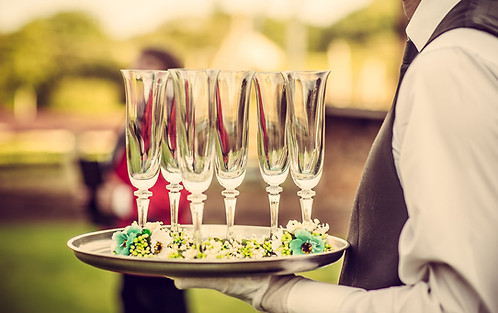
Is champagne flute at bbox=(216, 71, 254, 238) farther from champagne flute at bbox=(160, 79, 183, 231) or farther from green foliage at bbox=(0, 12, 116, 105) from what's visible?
green foliage at bbox=(0, 12, 116, 105)

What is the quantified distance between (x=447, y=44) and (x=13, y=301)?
6.13 metres

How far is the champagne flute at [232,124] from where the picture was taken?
5.14 feet

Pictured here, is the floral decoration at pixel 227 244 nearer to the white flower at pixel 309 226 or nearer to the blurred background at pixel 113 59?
the white flower at pixel 309 226

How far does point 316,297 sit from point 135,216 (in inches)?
91.6

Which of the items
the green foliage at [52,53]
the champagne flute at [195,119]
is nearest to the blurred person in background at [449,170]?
the champagne flute at [195,119]

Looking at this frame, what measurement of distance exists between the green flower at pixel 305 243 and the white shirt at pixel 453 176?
0.32 meters

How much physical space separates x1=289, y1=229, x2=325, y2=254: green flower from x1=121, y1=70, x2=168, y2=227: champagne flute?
373 millimetres

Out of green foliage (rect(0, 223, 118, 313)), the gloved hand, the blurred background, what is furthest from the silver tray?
the blurred background

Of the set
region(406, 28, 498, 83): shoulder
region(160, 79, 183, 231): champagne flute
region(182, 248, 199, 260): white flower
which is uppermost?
region(406, 28, 498, 83): shoulder

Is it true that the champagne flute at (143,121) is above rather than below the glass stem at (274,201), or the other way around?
above

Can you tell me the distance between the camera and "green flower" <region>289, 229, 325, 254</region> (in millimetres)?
1617

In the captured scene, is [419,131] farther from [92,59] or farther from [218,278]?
[92,59]

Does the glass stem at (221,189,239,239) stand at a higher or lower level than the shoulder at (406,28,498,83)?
lower

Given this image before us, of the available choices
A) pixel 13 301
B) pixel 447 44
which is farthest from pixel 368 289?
pixel 13 301
